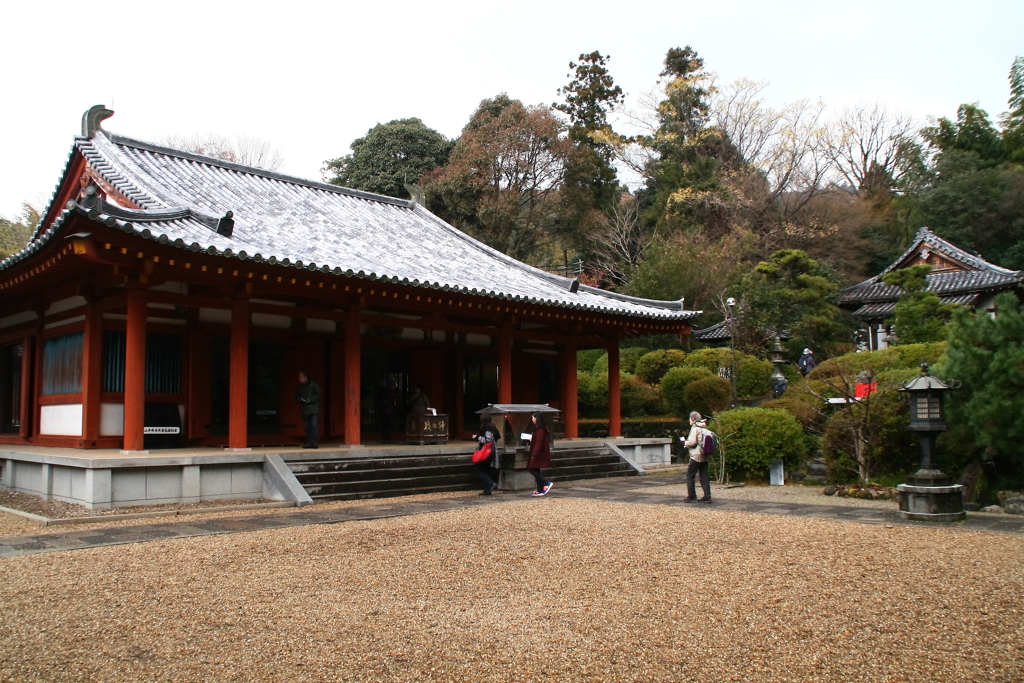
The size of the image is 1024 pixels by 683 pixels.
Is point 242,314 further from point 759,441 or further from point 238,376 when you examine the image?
point 759,441

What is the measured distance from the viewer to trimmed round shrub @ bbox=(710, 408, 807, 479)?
1460 centimetres

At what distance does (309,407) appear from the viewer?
14.3 meters

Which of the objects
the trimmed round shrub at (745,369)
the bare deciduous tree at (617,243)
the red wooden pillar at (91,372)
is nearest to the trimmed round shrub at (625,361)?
the trimmed round shrub at (745,369)

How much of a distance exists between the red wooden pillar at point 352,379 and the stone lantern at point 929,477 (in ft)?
28.7

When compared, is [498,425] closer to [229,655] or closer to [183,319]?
[183,319]

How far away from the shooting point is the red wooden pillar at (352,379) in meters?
14.2

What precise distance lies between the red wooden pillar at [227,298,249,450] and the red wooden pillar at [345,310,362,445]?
1.94 metres

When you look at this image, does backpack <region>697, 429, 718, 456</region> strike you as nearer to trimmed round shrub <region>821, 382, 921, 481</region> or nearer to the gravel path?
the gravel path

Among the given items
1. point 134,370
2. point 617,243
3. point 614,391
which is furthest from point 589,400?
point 134,370

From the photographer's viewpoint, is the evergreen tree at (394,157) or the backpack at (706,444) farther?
the evergreen tree at (394,157)

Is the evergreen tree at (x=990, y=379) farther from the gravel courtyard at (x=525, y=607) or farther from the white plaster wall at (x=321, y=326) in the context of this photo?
the white plaster wall at (x=321, y=326)

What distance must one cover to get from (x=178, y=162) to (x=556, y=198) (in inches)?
848

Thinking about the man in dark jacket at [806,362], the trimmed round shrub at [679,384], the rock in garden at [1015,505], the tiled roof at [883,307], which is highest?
the tiled roof at [883,307]

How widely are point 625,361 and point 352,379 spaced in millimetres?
16205
